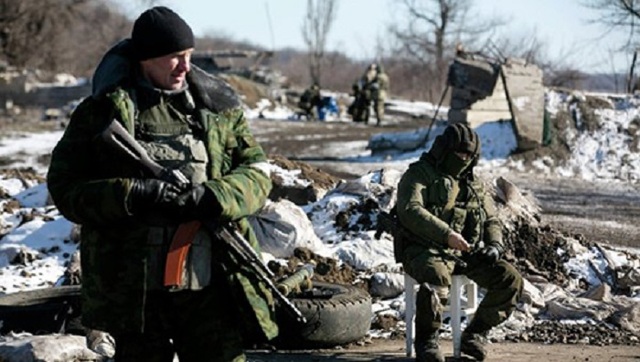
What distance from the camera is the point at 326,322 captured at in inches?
279

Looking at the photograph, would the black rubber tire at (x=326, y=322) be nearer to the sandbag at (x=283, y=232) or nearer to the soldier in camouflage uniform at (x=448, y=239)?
the soldier in camouflage uniform at (x=448, y=239)

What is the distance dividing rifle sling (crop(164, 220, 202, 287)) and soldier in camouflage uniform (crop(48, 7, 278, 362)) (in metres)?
0.01

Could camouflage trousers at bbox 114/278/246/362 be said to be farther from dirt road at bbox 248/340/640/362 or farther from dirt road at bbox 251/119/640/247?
dirt road at bbox 251/119/640/247

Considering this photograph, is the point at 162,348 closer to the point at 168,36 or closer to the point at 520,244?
the point at 168,36

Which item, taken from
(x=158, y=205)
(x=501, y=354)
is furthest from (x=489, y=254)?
(x=158, y=205)

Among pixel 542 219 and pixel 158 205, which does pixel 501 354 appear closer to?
pixel 158 205

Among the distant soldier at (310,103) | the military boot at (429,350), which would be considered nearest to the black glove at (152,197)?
the military boot at (429,350)

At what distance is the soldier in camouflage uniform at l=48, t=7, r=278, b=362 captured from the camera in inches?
155

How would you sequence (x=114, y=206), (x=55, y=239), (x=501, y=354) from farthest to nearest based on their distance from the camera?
(x=55, y=239) → (x=501, y=354) → (x=114, y=206)

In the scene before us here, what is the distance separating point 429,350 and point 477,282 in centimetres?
52

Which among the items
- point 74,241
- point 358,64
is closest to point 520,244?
point 74,241

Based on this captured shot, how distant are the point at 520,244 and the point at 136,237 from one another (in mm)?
6315

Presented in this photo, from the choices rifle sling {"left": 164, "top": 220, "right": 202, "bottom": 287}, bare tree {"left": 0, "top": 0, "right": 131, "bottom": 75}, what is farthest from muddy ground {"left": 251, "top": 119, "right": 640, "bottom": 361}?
bare tree {"left": 0, "top": 0, "right": 131, "bottom": 75}

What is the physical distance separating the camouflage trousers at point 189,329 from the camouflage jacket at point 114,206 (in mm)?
74
